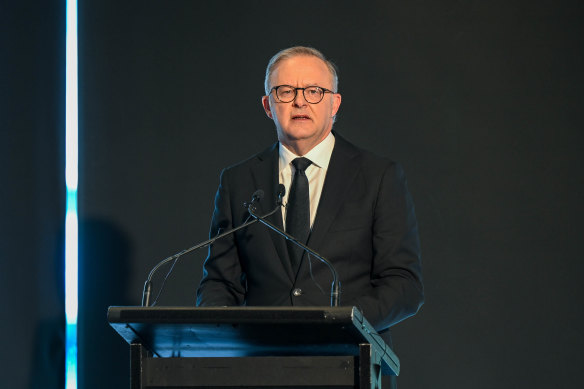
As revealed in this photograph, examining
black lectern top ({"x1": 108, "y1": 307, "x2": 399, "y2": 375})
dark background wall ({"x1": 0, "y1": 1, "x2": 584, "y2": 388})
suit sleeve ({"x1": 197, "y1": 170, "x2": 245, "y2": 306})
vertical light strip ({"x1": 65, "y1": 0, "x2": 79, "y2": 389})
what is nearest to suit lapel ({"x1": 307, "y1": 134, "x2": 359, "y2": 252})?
suit sleeve ({"x1": 197, "y1": 170, "x2": 245, "y2": 306})

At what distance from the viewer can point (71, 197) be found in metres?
3.73

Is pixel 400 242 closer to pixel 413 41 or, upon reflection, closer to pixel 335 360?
pixel 335 360

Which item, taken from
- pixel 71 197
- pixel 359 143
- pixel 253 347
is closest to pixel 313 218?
pixel 253 347

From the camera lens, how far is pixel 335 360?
171 centimetres

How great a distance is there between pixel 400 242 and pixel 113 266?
5.88 feet

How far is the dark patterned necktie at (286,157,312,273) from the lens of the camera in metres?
2.31

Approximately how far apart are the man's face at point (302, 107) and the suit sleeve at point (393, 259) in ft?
0.81

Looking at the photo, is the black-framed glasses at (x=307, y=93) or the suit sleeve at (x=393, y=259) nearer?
the suit sleeve at (x=393, y=259)

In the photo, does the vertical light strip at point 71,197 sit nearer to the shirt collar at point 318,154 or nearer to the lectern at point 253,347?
the shirt collar at point 318,154

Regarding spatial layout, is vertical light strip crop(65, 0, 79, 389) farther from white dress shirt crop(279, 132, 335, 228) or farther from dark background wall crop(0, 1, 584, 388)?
white dress shirt crop(279, 132, 335, 228)

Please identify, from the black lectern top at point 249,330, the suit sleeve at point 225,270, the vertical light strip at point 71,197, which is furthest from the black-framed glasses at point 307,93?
the vertical light strip at point 71,197

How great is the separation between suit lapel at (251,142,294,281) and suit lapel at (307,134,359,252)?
0.09 metres

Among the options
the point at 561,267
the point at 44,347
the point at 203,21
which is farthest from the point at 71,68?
the point at 561,267

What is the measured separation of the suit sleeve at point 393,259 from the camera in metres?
2.09
